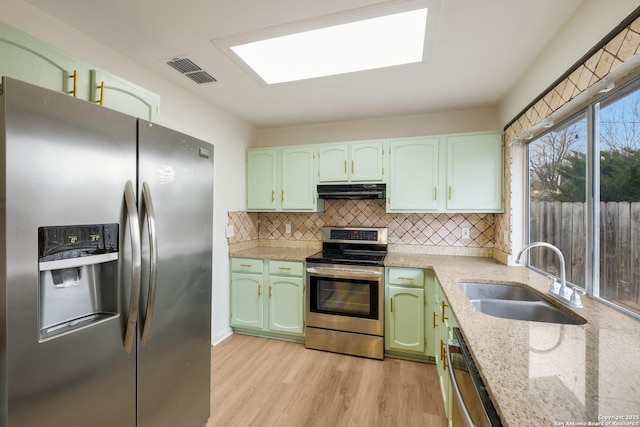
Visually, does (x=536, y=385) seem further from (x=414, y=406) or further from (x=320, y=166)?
(x=320, y=166)

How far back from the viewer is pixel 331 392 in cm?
205

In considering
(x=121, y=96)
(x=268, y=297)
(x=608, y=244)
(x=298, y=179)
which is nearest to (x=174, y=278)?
(x=121, y=96)

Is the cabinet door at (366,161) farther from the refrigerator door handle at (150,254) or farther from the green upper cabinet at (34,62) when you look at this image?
the green upper cabinet at (34,62)

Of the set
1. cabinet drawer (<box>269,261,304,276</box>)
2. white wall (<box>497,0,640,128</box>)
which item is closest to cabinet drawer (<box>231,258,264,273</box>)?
cabinet drawer (<box>269,261,304,276</box>)

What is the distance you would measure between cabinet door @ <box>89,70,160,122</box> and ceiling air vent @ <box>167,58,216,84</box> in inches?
20.1

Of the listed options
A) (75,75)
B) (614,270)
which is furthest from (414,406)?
(75,75)

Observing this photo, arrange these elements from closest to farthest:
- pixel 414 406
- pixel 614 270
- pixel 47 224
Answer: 1. pixel 47 224
2. pixel 614 270
3. pixel 414 406

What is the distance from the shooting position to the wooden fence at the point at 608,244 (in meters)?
1.23

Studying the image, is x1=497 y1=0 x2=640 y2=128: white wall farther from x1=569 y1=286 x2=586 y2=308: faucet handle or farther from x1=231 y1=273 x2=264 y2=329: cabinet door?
x1=231 y1=273 x2=264 y2=329: cabinet door

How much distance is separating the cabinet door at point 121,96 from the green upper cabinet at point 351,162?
5.61 ft

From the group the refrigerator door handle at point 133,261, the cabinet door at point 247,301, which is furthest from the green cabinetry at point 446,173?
the refrigerator door handle at point 133,261

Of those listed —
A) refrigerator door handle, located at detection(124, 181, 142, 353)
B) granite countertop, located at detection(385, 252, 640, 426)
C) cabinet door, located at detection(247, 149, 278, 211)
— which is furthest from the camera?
cabinet door, located at detection(247, 149, 278, 211)

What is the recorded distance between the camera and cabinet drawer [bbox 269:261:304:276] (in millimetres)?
2785

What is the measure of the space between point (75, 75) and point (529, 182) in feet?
9.90
